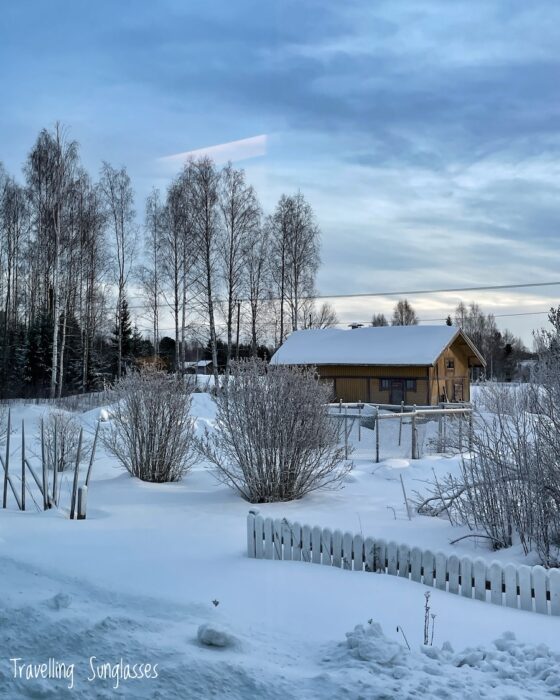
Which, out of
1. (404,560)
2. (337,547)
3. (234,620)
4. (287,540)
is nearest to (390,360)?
(287,540)

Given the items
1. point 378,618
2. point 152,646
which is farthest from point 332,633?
point 152,646

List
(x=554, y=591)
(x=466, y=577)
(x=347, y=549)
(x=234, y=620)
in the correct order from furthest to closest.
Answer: (x=347, y=549) < (x=466, y=577) < (x=554, y=591) < (x=234, y=620)

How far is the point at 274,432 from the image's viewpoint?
10.4 metres

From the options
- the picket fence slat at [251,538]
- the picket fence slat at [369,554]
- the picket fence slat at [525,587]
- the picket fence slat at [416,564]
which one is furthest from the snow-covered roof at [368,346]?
the picket fence slat at [525,587]

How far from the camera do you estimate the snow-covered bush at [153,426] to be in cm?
1252

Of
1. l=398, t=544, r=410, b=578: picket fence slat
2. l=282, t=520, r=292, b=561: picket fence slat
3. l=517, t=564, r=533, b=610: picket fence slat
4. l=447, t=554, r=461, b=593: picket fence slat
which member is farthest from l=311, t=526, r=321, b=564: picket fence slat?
l=517, t=564, r=533, b=610: picket fence slat

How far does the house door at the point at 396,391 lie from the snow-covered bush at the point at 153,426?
18510 mm

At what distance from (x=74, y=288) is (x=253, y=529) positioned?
2679cm

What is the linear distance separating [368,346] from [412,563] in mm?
25528

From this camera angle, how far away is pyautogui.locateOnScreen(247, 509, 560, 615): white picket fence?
5762 mm

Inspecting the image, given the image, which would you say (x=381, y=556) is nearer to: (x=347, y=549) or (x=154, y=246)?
(x=347, y=549)

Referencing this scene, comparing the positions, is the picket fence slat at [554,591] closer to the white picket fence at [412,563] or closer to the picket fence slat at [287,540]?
the white picket fence at [412,563]

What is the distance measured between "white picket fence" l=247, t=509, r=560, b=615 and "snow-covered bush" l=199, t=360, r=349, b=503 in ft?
9.62

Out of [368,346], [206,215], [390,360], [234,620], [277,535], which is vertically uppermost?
[206,215]
